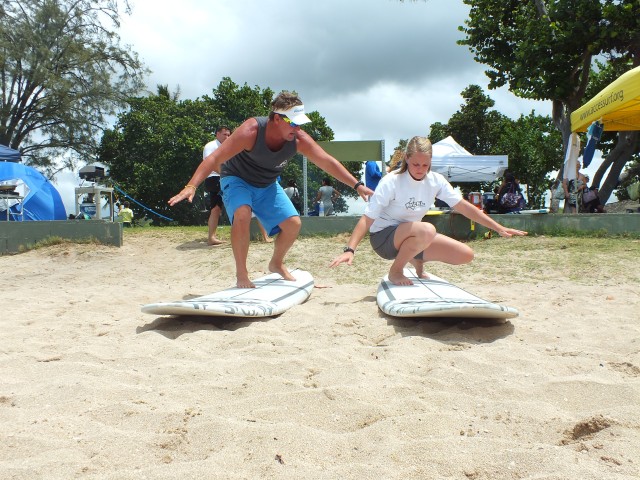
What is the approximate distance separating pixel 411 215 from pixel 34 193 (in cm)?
1015

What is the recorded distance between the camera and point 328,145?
Answer: 10375 millimetres

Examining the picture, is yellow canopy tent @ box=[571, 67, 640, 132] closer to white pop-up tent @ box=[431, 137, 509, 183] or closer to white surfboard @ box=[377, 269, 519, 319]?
white pop-up tent @ box=[431, 137, 509, 183]

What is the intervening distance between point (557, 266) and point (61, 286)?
5.49 m

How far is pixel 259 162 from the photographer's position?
15.0 ft

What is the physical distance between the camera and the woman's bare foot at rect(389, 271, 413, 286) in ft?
14.6

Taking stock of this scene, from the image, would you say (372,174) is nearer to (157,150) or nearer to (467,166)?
(467,166)

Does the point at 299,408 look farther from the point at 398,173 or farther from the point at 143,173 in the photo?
the point at 143,173

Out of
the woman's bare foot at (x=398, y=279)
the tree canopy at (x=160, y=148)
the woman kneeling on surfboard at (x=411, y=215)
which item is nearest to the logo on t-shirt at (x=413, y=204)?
the woman kneeling on surfboard at (x=411, y=215)

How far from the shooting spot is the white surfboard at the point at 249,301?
341cm

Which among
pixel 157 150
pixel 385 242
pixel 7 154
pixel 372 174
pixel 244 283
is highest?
pixel 157 150

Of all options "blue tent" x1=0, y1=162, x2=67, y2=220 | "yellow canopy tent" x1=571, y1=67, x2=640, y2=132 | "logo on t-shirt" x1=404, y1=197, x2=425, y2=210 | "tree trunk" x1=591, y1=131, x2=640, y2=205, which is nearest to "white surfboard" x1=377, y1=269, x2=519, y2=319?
"logo on t-shirt" x1=404, y1=197, x2=425, y2=210

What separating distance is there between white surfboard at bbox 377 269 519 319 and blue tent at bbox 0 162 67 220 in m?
9.47

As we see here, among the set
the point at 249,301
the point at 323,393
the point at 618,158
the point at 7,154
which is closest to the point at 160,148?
the point at 7,154

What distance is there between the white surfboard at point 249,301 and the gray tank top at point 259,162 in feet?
2.97
